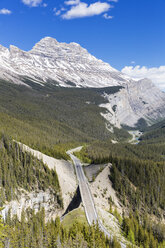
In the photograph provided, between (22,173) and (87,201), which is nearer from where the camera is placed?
(87,201)

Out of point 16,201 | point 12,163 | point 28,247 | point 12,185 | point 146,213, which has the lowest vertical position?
point 146,213

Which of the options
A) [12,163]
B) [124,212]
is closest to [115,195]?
[124,212]

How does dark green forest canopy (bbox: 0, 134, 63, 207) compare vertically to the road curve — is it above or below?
above

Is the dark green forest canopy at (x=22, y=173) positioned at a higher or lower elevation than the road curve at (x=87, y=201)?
higher

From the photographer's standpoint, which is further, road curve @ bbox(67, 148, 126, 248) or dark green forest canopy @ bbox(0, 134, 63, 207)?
dark green forest canopy @ bbox(0, 134, 63, 207)

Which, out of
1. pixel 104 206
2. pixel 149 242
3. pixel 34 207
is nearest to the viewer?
pixel 149 242

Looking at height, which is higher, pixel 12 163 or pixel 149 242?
pixel 12 163

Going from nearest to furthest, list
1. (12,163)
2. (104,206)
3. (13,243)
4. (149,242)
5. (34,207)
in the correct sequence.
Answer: (13,243) < (149,242) < (104,206) < (34,207) < (12,163)

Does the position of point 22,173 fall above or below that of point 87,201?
above

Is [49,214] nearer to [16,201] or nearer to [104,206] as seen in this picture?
[16,201]

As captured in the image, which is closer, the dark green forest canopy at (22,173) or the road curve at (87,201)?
the road curve at (87,201)

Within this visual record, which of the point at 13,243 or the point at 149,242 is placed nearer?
the point at 13,243
